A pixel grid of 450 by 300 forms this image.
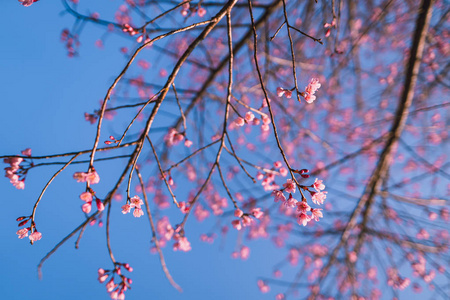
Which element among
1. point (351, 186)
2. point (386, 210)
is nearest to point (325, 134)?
point (351, 186)

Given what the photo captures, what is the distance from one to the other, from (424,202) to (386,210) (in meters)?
0.50

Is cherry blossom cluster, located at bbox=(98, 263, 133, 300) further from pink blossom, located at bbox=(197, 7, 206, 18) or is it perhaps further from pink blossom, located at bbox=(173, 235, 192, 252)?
pink blossom, located at bbox=(197, 7, 206, 18)

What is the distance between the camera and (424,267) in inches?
167

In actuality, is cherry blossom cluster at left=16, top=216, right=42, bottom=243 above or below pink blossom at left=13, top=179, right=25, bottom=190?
below

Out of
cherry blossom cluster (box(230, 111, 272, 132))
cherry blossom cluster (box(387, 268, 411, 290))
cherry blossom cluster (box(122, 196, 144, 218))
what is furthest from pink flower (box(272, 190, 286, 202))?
cherry blossom cluster (box(387, 268, 411, 290))

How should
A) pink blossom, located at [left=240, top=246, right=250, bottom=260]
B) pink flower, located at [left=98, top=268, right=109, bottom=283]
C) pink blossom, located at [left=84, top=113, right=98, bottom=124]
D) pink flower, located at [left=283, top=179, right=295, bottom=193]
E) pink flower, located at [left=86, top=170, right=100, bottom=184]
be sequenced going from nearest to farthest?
pink flower, located at [left=86, top=170, right=100, bottom=184], pink flower, located at [left=283, top=179, right=295, bottom=193], pink flower, located at [left=98, top=268, right=109, bottom=283], pink blossom, located at [left=84, top=113, right=98, bottom=124], pink blossom, located at [left=240, top=246, right=250, bottom=260]

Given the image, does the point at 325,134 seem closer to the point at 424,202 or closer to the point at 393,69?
the point at 393,69

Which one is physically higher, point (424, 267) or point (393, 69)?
point (393, 69)

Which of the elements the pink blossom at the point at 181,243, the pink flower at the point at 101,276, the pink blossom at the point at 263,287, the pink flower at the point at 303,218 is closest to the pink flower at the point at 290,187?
the pink flower at the point at 303,218

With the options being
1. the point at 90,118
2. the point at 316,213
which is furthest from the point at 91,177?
the point at 90,118

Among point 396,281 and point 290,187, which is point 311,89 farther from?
point 396,281

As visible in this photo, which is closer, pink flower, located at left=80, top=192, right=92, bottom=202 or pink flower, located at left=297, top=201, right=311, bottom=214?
pink flower, located at left=80, top=192, right=92, bottom=202

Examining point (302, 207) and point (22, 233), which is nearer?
point (22, 233)

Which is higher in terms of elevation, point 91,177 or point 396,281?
point 91,177
